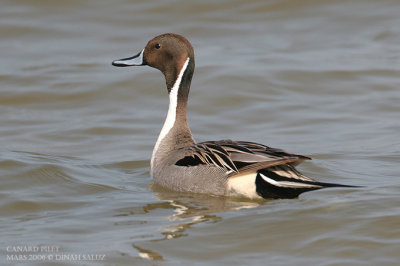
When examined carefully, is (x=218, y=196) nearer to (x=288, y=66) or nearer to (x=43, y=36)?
(x=288, y=66)

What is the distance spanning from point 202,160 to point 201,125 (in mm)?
3077

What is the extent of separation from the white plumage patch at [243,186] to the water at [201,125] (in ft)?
0.34

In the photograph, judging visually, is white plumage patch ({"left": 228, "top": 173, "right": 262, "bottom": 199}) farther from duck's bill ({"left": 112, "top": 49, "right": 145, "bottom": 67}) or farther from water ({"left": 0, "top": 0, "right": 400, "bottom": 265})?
duck's bill ({"left": 112, "top": 49, "right": 145, "bottom": 67})

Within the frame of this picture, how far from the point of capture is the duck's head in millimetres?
8031

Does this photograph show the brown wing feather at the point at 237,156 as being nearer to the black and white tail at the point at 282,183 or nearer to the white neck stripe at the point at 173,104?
the black and white tail at the point at 282,183

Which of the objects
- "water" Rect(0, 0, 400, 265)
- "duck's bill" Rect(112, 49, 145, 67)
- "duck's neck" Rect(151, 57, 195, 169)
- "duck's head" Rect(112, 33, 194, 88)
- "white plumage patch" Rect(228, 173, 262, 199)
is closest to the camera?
"water" Rect(0, 0, 400, 265)

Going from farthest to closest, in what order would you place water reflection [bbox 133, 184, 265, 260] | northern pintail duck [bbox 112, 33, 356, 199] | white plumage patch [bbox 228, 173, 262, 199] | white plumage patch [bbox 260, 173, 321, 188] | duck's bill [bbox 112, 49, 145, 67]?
duck's bill [bbox 112, 49, 145, 67] → white plumage patch [bbox 228, 173, 262, 199] → northern pintail duck [bbox 112, 33, 356, 199] → white plumage patch [bbox 260, 173, 321, 188] → water reflection [bbox 133, 184, 265, 260]

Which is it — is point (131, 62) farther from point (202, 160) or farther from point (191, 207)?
point (191, 207)

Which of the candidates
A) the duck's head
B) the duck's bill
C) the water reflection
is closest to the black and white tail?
the water reflection

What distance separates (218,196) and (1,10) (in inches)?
352

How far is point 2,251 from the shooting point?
571cm

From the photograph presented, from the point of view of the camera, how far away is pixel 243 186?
6941 millimetres

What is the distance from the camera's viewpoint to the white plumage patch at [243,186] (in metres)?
6.89

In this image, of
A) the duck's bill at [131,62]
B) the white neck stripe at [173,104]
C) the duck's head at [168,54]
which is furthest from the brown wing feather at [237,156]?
the duck's bill at [131,62]
